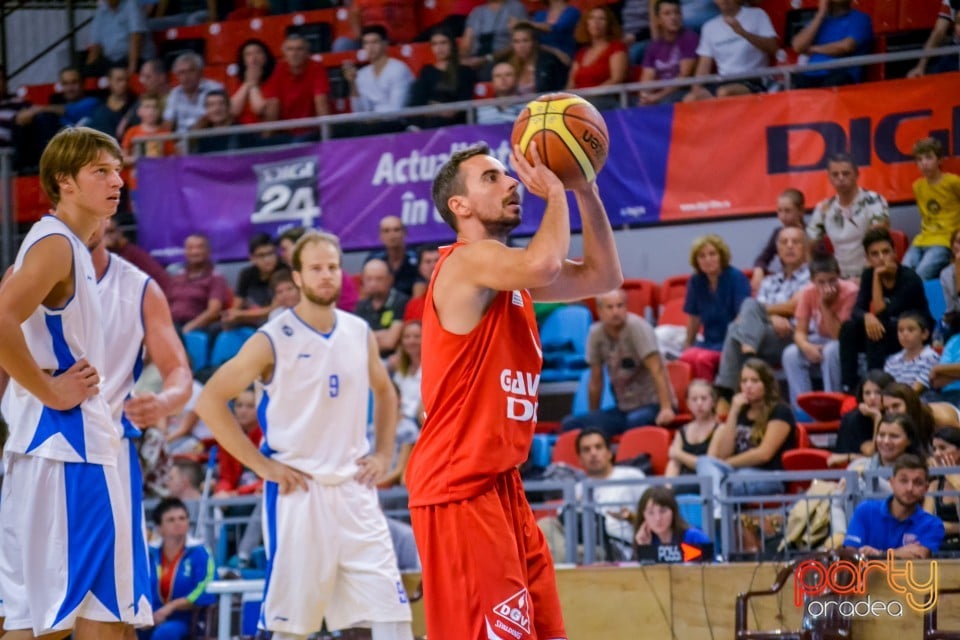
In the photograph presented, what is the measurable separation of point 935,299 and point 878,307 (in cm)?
47

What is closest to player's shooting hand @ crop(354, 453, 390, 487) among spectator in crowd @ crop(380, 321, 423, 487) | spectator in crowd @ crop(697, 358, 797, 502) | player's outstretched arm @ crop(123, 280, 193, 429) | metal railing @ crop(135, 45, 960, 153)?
player's outstretched arm @ crop(123, 280, 193, 429)

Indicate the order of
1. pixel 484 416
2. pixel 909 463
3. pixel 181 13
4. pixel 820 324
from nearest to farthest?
1. pixel 484 416
2. pixel 909 463
3. pixel 820 324
4. pixel 181 13

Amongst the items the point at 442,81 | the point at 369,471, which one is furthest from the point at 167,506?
the point at 442,81

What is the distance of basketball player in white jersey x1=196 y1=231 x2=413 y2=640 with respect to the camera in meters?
6.21

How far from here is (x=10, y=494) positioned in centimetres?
466

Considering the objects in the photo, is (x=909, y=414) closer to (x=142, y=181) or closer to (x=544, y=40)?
(x=544, y=40)

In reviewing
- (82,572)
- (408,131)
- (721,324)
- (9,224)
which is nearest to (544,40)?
(408,131)

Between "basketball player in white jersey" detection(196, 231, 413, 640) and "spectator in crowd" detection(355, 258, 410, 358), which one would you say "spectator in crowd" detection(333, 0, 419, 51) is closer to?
"spectator in crowd" detection(355, 258, 410, 358)

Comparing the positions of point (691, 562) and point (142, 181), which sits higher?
point (142, 181)

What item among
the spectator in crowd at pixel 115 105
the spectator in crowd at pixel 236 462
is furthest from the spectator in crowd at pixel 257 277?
the spectator in crowd at pixel 115 105

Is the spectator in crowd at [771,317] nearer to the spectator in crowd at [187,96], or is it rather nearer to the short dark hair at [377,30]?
the short dark hair at [377,30]

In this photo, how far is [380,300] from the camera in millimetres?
11562

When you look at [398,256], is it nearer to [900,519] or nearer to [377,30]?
[377,30]

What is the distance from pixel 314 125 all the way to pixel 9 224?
3.23 m
